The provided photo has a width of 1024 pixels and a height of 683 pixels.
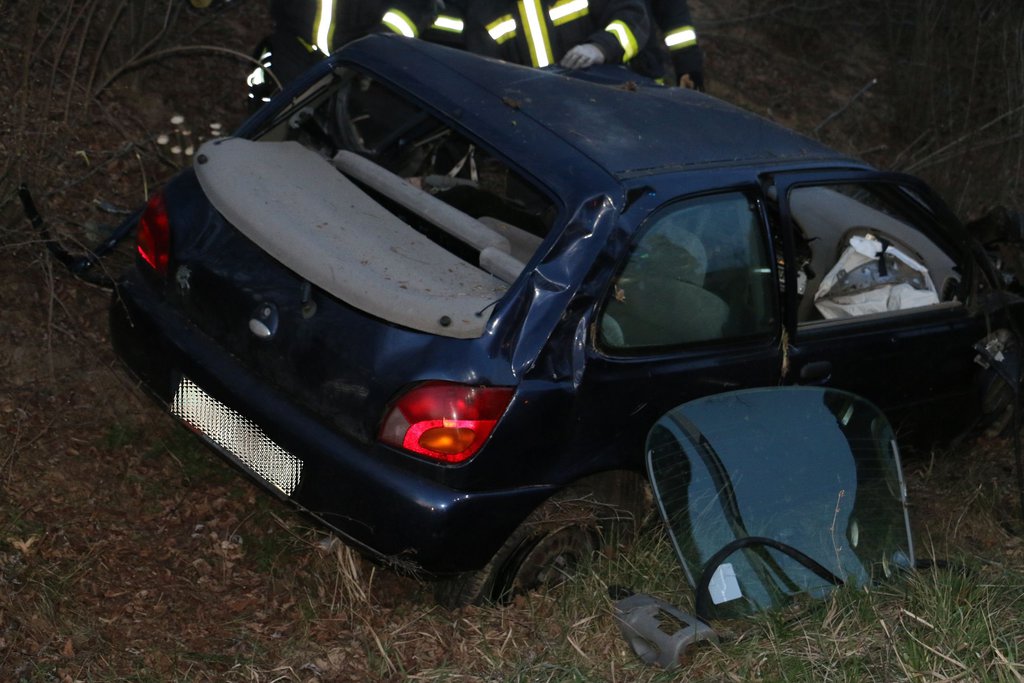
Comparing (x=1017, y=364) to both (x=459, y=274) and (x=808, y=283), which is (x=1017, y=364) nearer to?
(x=808, y=283)

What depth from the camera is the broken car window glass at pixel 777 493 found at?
11.7 feet

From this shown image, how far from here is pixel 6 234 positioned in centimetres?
445

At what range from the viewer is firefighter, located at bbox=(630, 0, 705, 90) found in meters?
6.58

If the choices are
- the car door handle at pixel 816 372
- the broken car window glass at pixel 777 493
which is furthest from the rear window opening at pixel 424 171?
the car door handle at pixel 816 372

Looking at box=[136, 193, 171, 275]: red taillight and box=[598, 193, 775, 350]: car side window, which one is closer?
box=[598, 193, 775, 350]: car side window

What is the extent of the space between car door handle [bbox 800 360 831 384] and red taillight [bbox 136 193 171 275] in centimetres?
212

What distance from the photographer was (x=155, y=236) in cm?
393

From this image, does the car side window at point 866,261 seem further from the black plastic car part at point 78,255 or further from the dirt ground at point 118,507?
the black plastic car part at point 78,255

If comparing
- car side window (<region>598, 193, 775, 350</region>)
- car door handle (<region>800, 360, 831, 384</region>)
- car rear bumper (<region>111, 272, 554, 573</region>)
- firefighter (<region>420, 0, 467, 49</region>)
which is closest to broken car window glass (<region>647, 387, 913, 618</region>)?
car door handle (<region>800, 360, 831, 384</region>)

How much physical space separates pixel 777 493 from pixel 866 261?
1341 millimetres

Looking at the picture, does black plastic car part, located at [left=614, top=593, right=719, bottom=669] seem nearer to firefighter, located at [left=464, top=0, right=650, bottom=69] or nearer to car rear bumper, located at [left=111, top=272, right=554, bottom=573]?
car rear bumper, located at [left=111, top=272, right=554, bottom=573]

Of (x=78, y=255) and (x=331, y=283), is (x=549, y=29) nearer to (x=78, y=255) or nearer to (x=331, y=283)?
(x=78, y=255)

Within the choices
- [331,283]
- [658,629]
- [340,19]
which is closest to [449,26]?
[340,19]

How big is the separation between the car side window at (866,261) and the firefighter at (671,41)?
6.33 ft
